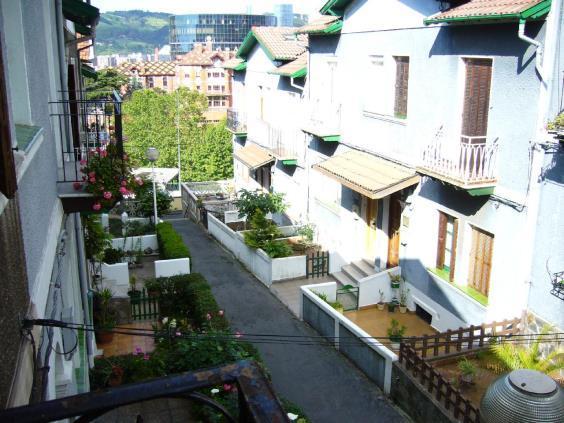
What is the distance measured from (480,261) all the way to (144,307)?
8300 mm

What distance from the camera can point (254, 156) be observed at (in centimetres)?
2570

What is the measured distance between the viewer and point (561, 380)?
10.3m

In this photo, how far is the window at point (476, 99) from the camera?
11.9m

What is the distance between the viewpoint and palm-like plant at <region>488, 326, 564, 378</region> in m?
10.2

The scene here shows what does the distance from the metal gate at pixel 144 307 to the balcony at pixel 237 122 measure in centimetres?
1520

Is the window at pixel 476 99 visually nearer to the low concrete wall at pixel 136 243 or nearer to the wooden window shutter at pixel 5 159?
the wooden window shutter at pixel 5 159

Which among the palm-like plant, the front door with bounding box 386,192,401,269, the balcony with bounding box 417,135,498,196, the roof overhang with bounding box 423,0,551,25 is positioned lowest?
the palm-like plant

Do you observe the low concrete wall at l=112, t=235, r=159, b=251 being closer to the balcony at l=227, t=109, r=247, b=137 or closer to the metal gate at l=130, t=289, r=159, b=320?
the metal gate at l=130, t=289, r=159, b=320

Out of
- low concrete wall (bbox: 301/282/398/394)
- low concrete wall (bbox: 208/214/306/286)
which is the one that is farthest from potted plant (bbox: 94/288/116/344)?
low concrete wall (bbox: 208/214/306/286)

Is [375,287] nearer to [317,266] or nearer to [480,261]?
[317,266]

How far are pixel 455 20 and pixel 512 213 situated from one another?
13.2ft

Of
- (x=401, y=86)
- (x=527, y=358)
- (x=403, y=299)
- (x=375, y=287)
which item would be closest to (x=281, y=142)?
(x=401, y=86)

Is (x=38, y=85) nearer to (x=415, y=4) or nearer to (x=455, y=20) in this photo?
(x=455, y=20)

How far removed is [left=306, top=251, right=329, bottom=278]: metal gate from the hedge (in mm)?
3665
